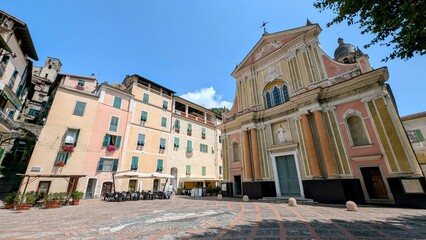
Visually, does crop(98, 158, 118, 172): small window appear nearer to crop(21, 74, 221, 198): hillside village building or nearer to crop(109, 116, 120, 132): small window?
crop(21, 74, 221, 198): hillside village building

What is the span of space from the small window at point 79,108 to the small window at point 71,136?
180 cm

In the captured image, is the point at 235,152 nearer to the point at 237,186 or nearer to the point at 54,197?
the point at 237,186

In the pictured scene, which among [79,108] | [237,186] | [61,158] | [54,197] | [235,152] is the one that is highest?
[79,108]

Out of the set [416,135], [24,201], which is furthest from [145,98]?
[416,135]

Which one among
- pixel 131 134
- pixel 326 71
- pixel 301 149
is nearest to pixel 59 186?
pixel 131 134

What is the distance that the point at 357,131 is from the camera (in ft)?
35.1

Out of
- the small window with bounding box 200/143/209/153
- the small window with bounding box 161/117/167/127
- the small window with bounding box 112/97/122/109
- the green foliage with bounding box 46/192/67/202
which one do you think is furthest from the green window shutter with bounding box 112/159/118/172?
the small window with bounding box 200/143/209/153

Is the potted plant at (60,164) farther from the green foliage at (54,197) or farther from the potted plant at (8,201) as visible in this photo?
the potted plant at (8,201)

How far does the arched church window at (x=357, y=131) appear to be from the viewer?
10.3 meters

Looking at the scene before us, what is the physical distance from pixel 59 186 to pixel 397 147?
79.6ft

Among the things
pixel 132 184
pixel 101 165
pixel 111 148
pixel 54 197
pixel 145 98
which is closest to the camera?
pixel 54 197

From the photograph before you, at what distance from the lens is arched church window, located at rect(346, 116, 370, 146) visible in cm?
1028

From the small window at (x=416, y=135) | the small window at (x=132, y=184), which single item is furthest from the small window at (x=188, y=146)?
the small window at (x=416, y=135)

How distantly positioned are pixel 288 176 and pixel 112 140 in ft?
59.3
